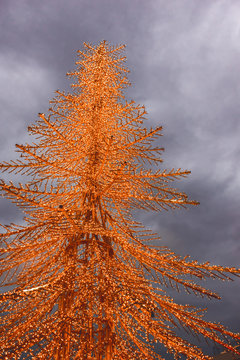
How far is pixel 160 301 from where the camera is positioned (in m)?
4.12

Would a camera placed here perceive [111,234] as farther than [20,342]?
Yes

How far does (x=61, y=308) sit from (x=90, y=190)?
2267 millimetres

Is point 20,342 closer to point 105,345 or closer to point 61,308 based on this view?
point 61,308

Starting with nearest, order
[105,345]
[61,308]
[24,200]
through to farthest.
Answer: [24,200] → [105,345] → [61,308]

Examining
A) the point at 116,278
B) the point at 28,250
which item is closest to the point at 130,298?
the point at 116,278

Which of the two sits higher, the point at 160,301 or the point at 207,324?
the point at 160,301

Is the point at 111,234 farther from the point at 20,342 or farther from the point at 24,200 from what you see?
the point at 20,342

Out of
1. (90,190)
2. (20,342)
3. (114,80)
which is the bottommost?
(20,342)

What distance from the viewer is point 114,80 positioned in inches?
295

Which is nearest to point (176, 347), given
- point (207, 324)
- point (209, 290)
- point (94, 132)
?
point (207, 324)

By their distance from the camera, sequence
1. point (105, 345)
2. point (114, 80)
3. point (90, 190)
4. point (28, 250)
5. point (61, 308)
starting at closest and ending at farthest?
point (105, 345), point (61, 308), point (28, 250), point (90, 190), point (114, 80)

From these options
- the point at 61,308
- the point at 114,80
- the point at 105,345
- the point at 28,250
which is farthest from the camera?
the point at 114,80

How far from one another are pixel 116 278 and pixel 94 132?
10.3 feet

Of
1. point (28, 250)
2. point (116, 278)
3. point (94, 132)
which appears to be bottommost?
point (116, 278)
